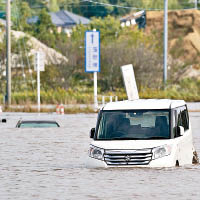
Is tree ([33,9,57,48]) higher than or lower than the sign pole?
higher

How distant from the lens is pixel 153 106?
19.5 m

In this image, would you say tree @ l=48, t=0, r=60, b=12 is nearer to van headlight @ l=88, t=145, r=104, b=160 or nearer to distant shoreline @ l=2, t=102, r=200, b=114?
distant shoreline @ l=2, t=102, r=200, b=114

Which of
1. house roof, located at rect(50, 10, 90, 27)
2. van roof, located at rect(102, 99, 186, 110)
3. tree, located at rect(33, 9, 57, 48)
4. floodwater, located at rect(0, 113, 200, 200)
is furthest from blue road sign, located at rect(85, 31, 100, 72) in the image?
house roof, located at rect(50, 10, 90, 27)

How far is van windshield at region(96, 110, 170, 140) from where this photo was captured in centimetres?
1881

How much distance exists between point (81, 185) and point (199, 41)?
107256 millimetres

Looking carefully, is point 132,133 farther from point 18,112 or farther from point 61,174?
point 18,112

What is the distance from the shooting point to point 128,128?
19.1m

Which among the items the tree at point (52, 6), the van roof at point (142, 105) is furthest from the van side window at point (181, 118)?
the tree at point (52, 6)

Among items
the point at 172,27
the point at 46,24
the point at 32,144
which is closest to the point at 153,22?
the point at 172,27

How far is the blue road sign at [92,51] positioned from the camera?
5341cm

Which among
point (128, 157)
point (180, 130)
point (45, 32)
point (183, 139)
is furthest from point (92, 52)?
point (45, 32)

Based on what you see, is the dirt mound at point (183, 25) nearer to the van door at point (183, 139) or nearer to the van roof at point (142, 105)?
the van door at point (183, 139)

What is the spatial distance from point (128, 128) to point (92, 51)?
1359 inches

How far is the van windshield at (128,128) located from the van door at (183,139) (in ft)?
0.83
